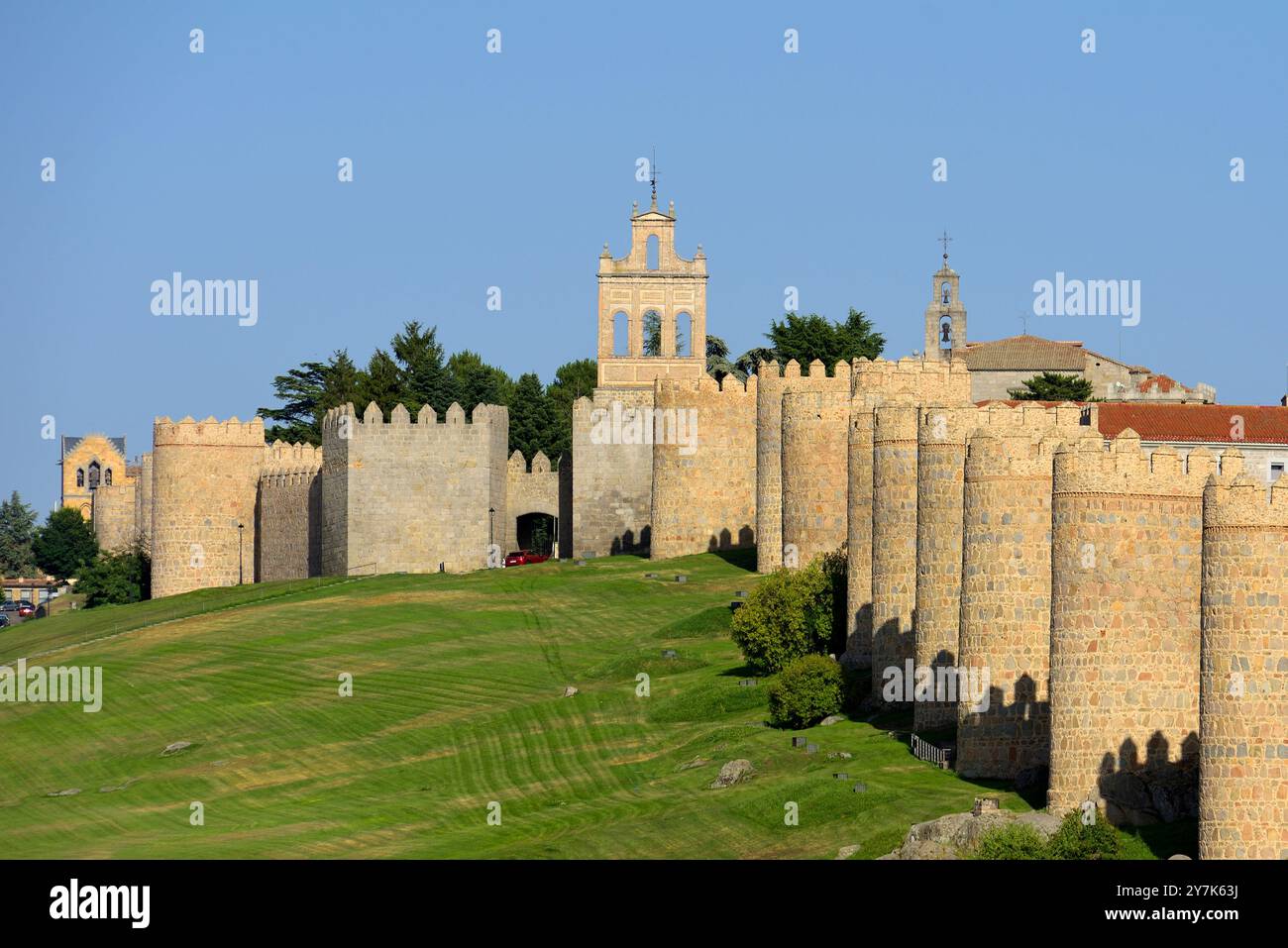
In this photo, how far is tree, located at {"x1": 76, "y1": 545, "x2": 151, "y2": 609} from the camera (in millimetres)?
97000

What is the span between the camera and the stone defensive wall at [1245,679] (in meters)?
35.1

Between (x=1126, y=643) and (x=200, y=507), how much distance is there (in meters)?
55.4

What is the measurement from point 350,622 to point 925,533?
26.6 meters

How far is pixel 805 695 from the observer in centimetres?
5122

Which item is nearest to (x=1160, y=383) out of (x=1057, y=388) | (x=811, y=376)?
(x=1057, y=388)

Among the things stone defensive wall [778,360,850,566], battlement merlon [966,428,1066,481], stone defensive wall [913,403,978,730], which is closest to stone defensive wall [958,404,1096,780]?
battlement merlon [966,428,1066,481]

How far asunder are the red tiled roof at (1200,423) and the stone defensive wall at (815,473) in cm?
1322

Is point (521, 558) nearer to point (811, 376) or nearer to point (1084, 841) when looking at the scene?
point (811, 376)

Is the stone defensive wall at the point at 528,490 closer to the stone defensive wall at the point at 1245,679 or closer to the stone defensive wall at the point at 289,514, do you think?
the stone defensive wall at the point at 289,514

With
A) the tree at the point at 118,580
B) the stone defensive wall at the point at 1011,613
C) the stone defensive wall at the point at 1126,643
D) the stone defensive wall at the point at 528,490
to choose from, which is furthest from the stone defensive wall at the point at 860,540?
the tree at the point at 118,580

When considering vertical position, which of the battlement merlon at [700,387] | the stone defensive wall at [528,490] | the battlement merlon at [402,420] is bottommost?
the stone defensive wall at [528,490]

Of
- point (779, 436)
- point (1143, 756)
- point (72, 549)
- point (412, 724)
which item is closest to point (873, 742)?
point (1143, 756)

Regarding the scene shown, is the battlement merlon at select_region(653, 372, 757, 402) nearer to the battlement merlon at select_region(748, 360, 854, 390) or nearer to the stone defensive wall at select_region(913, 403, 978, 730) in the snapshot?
the battlement merlon at select_region(748, 360, 854, 390)
